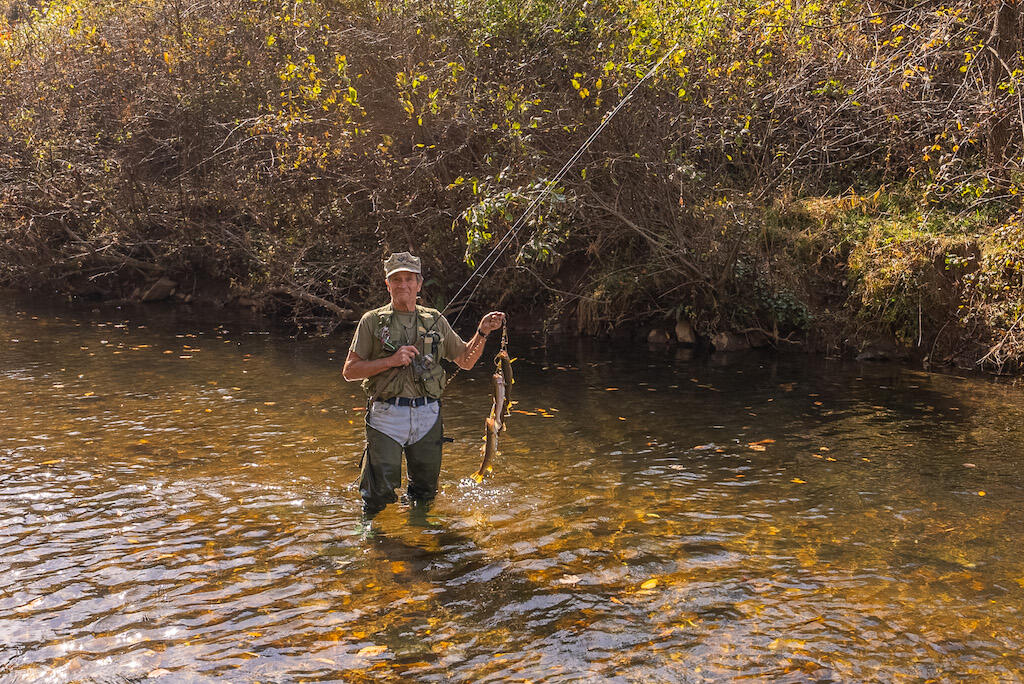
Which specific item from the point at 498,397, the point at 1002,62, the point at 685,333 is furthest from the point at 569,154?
the point at 498,397

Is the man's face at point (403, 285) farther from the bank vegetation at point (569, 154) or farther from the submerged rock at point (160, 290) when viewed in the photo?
the submerged rock at point (160, 290)

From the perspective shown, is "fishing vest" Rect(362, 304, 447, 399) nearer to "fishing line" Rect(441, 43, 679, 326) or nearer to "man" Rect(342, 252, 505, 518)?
"man" Rect(342, 252, 505, 518)

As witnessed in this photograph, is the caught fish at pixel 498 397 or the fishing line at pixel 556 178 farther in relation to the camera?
the fishing line at pixel 556 178

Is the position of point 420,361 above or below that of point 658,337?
above

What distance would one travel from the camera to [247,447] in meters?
9.91

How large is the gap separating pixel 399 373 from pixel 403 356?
0.29 m

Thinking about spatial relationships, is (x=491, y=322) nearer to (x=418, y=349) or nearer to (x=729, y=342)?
(x=418, y=349)

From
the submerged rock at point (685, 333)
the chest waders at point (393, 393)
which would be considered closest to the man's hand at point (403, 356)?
the chest waders at point (393, 393)

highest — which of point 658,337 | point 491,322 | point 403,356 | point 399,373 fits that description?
point 491,322

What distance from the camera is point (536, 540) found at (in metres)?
7.06

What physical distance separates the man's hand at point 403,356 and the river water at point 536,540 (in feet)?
4.40

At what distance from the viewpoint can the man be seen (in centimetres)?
666

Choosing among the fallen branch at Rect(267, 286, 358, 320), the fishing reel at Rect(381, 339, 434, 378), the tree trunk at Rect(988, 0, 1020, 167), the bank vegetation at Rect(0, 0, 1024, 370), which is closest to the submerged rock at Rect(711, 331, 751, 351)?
the bank vegetation at Rect(0, 0, 1024, 370)

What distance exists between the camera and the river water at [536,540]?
5.21 m
